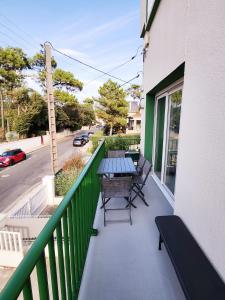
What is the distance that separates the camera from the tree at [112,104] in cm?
2206

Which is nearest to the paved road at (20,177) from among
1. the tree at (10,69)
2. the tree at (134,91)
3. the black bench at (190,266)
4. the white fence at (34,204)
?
the white fence at (34,204)

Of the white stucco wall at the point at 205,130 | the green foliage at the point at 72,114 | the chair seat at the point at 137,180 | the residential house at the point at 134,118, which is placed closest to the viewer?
the white stucco wall at the point at 205,130

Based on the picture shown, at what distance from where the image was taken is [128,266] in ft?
6.64

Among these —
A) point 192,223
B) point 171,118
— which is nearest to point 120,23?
point 171,118

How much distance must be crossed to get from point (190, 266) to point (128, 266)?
754 mm

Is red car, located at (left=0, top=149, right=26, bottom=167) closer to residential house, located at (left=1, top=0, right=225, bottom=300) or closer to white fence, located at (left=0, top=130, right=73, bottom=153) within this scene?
white fence, located at (left=0, top=130, right=73, bottom=153)

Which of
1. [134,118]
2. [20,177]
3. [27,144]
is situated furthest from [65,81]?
[20,177]

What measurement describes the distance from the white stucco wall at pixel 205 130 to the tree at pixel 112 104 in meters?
20.6

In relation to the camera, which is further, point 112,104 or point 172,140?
point 112,104

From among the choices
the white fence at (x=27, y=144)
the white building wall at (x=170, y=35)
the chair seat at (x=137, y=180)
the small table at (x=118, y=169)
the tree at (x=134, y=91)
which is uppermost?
the tree at (x=134, y=91)

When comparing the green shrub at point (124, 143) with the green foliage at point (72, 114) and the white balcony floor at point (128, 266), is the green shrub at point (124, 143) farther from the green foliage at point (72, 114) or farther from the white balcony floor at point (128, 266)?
the green foliage at point (72, 114)

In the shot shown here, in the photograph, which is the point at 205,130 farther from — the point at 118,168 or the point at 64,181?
the point at 64,181

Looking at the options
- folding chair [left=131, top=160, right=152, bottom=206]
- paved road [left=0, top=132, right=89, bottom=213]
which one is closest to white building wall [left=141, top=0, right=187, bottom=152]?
folding chair [left=131, top=160, right=152, bottom=206]

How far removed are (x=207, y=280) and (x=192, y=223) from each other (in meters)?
0.62
